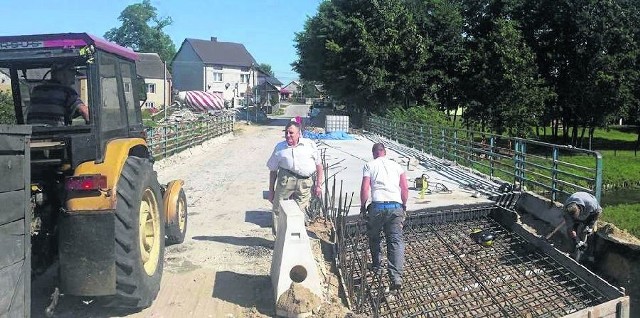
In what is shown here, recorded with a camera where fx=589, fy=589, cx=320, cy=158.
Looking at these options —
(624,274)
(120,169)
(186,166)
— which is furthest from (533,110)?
(120,169)

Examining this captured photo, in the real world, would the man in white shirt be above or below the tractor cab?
below

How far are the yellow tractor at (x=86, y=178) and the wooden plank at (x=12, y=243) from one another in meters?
0.64

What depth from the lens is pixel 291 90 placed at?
141 m

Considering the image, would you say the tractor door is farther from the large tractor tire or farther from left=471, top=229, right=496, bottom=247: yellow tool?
left=471, top=229, right=496, bottom=247: yellow tool

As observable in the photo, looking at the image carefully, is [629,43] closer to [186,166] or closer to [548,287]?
[186,166]

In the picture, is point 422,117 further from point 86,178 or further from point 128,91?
point 86,178

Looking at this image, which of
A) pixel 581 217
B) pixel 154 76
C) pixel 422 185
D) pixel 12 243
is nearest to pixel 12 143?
pixel 12 243

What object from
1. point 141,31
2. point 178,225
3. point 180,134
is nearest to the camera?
point 178,225

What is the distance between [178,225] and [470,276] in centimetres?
382

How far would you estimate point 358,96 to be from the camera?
3719cm

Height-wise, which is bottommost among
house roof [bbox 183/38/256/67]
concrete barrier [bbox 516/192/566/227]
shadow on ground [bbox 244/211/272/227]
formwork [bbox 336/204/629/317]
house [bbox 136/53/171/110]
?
formwork [bbox 336/204/629/317]

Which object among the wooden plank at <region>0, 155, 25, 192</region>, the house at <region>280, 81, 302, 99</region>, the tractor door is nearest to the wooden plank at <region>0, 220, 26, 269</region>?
the wooden plank at <region>0, 155, 25, 192</region>

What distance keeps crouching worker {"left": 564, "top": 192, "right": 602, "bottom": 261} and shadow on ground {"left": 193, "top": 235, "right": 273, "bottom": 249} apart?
4.33 meters

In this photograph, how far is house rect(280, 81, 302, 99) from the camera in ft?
396
